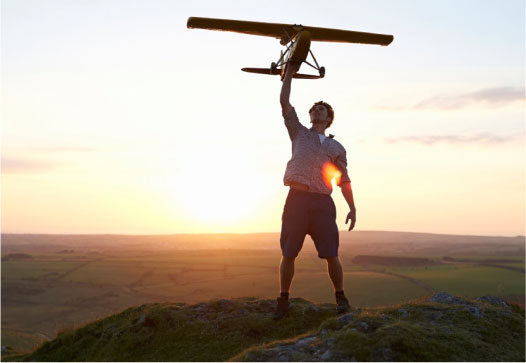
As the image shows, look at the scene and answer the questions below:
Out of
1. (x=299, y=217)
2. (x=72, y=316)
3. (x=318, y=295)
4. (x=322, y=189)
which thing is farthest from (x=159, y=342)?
(x=72, y=316)

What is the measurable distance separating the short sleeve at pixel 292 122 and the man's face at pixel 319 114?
294mm

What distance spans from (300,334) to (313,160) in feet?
9.07

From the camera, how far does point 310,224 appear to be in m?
7.52

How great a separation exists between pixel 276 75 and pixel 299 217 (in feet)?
10.4

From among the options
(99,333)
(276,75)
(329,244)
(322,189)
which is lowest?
(99,333)

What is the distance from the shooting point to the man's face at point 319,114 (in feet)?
25.7

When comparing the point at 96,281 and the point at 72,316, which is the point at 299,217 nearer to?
the point at 72,316

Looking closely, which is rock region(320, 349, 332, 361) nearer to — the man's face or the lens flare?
the lens flare

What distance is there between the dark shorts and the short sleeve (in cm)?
100

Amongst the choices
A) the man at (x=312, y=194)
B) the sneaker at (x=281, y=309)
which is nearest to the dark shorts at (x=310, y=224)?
the man at (x=312, y=194)

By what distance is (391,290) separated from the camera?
51.5 meters

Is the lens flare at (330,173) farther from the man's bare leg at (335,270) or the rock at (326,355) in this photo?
the rock at (326,355)

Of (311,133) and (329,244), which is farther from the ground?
(311,133)

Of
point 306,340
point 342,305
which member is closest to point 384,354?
point 306,340
